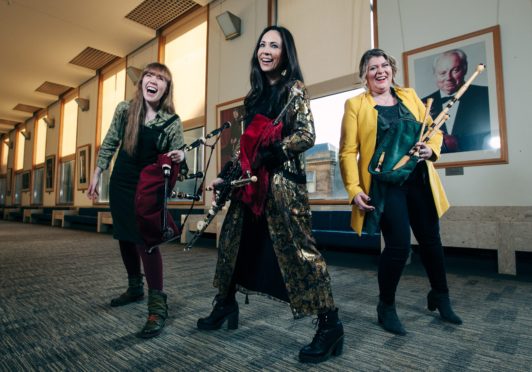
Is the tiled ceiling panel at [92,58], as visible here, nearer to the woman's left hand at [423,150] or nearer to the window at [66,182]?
the window at [66,182]

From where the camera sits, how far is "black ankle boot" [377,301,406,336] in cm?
140

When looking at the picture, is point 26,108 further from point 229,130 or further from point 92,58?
point 229,130

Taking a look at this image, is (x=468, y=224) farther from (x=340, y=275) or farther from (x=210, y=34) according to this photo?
(x=210, y=34)

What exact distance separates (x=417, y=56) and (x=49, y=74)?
9038 mm

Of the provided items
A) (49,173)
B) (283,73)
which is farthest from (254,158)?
(49,173)

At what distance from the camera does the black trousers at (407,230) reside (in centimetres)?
141

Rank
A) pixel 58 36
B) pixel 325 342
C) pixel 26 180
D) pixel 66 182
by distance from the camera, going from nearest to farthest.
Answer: pixel 325 342, pixel 58 36, pixel 66 182, pixel 26 180

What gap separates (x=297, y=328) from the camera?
4.78 feet

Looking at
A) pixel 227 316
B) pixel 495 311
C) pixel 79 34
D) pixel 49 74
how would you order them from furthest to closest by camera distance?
1. pixel 49 74
2. pixel 79 34
3. pixel 495 311
4. pixel 227 316

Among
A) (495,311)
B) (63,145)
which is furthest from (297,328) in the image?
(63,145)

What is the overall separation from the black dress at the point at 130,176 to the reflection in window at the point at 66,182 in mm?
8931

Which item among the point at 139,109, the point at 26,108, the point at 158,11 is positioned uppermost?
the point at 158,11

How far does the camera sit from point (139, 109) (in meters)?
1.60

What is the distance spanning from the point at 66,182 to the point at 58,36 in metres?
4.37
